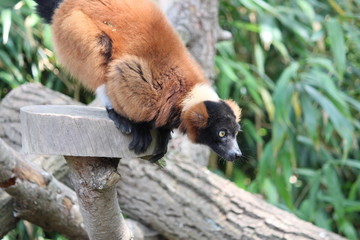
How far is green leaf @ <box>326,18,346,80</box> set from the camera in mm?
3936

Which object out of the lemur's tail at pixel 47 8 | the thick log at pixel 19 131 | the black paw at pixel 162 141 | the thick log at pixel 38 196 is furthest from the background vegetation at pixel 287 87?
the black paw at pixel 162 141

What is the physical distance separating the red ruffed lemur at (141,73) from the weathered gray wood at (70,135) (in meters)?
0.06

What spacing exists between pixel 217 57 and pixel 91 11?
216 cm

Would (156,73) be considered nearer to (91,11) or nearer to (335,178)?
(91,11)

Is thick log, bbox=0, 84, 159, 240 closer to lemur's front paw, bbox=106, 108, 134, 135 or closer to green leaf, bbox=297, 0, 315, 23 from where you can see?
lemur's front paw, bbox=106, 108, 134, 135

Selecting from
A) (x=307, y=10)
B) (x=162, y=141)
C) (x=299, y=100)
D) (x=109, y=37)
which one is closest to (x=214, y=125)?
(x=162, y=141)

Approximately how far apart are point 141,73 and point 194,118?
0.83 ft

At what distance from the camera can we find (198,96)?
6.56 ft

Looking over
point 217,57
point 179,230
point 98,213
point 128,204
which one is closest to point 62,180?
point 128,204

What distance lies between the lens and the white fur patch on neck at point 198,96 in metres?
1.99

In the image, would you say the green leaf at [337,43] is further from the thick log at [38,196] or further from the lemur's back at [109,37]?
the thick log at [38,196]

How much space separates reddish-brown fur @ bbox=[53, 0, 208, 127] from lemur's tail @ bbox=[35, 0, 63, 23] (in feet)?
0.38

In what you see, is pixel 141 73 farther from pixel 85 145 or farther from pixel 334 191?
pixel 334 191

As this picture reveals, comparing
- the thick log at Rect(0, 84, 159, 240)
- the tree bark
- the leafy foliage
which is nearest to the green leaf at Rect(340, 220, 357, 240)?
the leafy foliage
